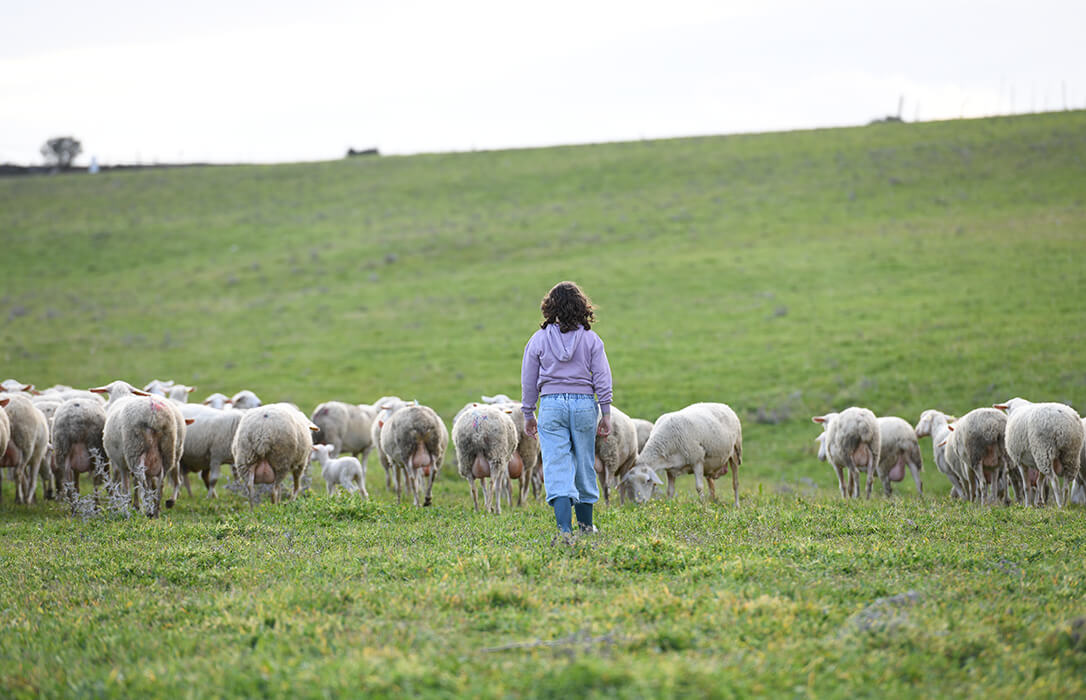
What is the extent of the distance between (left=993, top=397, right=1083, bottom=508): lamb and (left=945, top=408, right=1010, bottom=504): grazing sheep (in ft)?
2.78

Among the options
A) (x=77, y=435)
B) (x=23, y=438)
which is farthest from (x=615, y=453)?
(x=23, y=438)

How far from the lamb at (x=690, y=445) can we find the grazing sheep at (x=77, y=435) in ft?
26.0

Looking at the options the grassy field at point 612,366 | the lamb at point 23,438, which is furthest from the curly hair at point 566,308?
the lamb at point 23,438

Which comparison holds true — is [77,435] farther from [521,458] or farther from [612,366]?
[612,366]

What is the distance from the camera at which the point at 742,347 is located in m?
28.8

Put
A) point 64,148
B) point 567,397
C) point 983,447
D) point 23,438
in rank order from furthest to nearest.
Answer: point 64,148, point 983,447, point 23,438, point 567,397

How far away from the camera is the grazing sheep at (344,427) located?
19344 mm

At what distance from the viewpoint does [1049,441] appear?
1275 cm

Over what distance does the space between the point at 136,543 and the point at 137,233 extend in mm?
43532

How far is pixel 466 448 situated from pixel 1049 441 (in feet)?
26.1

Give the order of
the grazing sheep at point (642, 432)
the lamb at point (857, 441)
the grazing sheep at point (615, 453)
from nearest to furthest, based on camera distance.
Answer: the grazing sheep at point (615, 453)
the lamb at point (857, 441)
the grazing sheep at point (642, 432)

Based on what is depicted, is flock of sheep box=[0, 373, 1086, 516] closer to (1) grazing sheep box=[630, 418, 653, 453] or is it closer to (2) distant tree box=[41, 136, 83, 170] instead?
(1) grazing sheep box=[630, 418, 653, 453]

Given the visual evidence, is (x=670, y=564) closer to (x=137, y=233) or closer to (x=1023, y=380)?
(x=1023, y=380)

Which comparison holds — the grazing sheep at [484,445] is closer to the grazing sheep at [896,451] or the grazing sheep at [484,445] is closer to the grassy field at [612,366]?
the grassy field at [612,366]
